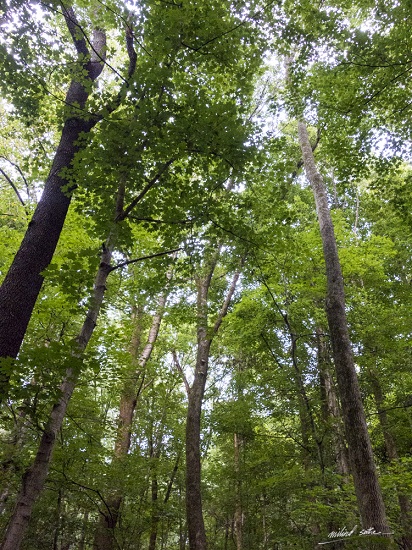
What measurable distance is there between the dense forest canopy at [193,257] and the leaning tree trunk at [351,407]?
0.02m

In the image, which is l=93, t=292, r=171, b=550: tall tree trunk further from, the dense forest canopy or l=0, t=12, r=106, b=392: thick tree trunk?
l=0, t=12, r=106, b=392: thick tree trunk

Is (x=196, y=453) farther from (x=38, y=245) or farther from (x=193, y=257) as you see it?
(x=38, y=245)

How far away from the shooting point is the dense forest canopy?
13.0ft

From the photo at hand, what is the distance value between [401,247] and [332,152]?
6.70m

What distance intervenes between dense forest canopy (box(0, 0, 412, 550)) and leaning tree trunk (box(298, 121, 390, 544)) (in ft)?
0.08

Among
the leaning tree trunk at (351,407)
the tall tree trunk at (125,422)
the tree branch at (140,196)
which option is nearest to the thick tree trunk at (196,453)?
the tall tree trunk at (125,422)

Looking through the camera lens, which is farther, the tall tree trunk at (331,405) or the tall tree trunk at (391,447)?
the tall tree trunk at (331,405)

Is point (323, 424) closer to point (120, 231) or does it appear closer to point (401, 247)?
point (120, 231)

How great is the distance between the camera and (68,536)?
748cm

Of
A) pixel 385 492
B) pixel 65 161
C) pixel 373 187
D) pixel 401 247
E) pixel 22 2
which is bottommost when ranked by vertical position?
pixel 385 492

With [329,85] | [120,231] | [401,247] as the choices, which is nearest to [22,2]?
[120,231]

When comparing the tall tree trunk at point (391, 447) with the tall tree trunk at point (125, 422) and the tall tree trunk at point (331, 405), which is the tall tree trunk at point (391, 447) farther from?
the tall tree trunk at point (125, 422)

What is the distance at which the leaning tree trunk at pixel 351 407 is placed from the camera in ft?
15.3

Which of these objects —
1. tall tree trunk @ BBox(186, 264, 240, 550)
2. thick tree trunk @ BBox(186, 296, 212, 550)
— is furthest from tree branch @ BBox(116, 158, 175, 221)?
thick tree trunk @ BBox(186, 296, 212, 550)
